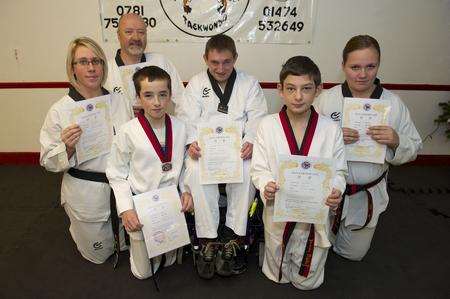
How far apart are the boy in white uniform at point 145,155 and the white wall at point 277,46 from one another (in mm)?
1855

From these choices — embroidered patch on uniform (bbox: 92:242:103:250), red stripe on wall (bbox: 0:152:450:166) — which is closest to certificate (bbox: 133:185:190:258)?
embroidered patch on uniform (bbox: 92:242:103:250)

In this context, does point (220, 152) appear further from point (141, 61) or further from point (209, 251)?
point (141, 61)

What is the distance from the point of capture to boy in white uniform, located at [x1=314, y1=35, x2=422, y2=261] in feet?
7.39

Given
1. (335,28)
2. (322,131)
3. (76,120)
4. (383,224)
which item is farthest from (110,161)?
(335,28)

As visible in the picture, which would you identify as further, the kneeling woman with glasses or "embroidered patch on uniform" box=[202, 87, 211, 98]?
"embroidered patch on uniform" box=[202, 87, 211, 98]

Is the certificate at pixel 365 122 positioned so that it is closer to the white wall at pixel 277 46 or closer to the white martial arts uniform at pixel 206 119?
the white martial arts uniform at pixel 206 119

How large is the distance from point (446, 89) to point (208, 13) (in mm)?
3210

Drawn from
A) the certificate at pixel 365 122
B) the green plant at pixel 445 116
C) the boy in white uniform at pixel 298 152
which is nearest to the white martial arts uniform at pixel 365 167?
the certificate at pixel 365 122

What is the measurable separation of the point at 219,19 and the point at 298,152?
7.68 feet

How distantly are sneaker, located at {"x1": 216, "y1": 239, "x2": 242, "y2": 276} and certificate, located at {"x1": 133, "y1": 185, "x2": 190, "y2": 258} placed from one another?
13.5 inches

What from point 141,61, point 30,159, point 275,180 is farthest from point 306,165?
point 30,159

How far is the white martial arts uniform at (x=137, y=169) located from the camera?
225cm

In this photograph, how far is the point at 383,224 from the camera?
10.6 ft

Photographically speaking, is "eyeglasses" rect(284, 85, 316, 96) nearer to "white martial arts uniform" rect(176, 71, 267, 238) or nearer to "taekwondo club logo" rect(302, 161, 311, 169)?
"taekwondo club logo" rect(302, 161, 311, 169)
